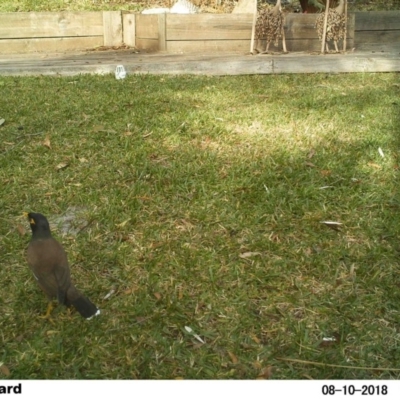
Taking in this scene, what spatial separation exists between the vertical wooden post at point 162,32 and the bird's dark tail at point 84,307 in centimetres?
719

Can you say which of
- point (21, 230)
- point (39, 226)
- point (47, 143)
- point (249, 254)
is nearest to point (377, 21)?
point (47, 143)

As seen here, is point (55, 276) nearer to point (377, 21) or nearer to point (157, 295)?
point (157, 295)

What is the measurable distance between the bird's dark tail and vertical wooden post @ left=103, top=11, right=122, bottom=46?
7931 millimetres

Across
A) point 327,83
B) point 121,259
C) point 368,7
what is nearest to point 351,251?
point 121,259

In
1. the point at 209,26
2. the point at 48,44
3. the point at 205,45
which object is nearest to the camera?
the point at 209,26

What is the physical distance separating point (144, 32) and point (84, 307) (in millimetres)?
7825

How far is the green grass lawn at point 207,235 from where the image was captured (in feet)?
7.70

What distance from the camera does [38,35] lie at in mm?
9414

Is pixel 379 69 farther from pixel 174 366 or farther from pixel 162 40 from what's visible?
pixel 174 366

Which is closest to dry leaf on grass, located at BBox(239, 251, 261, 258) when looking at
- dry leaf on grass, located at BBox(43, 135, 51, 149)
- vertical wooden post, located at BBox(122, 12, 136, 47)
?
dry leaf on grass, located at BBox(43, 135, 51, 149)

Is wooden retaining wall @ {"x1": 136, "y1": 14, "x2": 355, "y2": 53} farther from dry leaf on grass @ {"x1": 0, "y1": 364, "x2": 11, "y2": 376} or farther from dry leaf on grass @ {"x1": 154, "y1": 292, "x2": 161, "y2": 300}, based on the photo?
dry leaf on grass @ {"x1": 0, "y1": 364, "x2": 11, "y2": 376}

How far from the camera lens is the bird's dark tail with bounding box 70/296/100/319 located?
246 centimetres

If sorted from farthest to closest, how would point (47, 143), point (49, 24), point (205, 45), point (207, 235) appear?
point (49, 24) < point (205, 45) < point (47, 143) < point (207, 235)

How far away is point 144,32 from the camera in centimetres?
946
